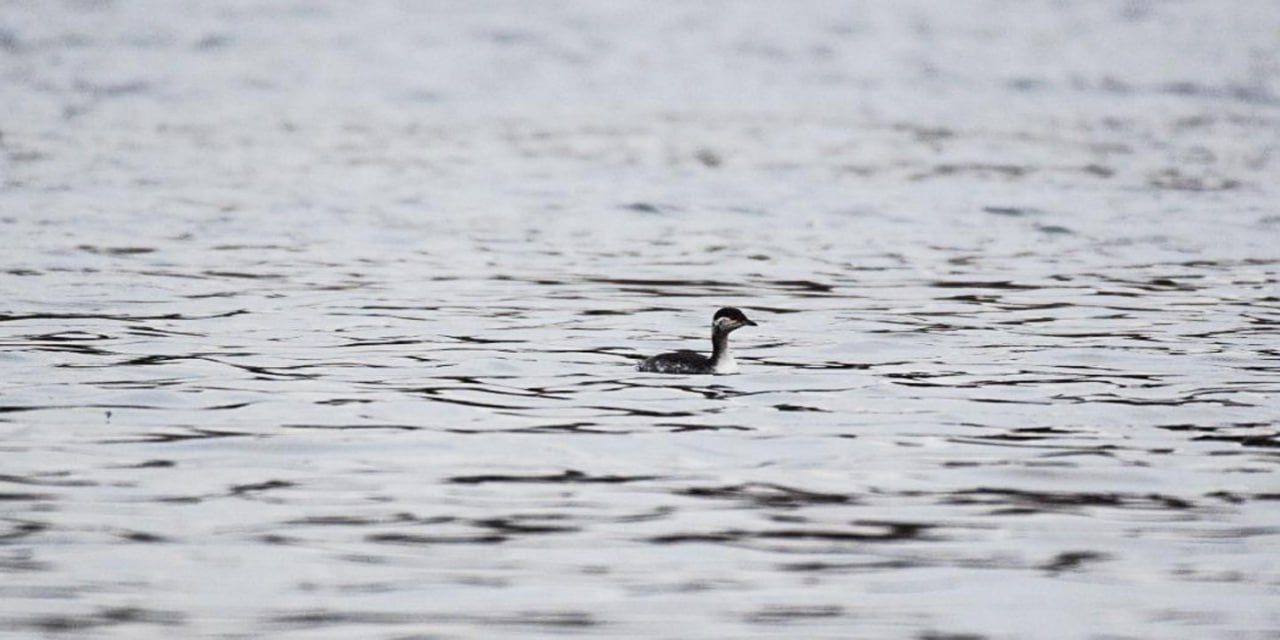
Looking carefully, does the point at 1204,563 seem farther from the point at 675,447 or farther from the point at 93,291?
the point at 93,291

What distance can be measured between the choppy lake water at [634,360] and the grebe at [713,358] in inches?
6.6

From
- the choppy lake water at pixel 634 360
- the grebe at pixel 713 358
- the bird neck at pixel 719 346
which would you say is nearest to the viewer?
the choppy lake water at pixel 634 360

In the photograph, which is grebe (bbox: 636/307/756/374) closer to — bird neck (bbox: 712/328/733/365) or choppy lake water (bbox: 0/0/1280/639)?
bird neck (bbox: 712/328/733/365)

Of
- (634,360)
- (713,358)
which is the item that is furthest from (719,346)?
(634,360)

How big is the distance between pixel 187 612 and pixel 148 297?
9.86 m

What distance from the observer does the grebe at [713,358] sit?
15078mm

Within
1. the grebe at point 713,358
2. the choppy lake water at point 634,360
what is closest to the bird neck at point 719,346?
the grebe at point 713,358

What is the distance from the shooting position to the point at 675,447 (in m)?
12.7

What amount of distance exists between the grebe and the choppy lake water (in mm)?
168

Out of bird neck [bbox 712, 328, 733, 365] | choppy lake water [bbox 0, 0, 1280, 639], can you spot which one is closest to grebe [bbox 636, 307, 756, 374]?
bird neck [bbox 712, 328, 733, 365]

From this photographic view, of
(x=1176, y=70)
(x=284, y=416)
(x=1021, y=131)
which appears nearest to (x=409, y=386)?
(x=284, y=416)

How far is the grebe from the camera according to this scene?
15078mm

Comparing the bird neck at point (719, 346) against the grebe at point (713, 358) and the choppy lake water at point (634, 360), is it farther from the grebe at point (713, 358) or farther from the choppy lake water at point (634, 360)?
the choppy lake water at point (634, 360)

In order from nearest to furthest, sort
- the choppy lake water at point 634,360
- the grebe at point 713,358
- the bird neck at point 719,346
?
the choppy lake water at point 634,360 → the grebe at point 713,358 → the bird neck at point 719,346
